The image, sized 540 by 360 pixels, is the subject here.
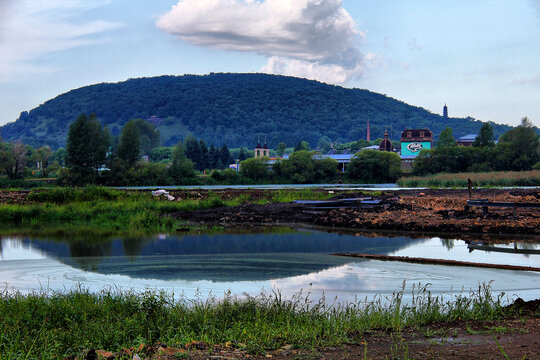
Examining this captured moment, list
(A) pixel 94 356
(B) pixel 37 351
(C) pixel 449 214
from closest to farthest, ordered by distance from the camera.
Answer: (A) pixel 94 356 → (B) pixel 37 351 → (C) pixel 449 214

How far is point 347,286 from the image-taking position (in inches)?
462

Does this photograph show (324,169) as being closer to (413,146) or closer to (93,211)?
(93,211)

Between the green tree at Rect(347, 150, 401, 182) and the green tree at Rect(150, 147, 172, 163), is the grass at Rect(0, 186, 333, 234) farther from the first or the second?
the green tree at Rect(150, 147, 172, 163)

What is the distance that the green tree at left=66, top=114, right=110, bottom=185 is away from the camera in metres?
71.9

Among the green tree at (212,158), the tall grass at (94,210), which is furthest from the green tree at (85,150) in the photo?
the green tree at (212,158)

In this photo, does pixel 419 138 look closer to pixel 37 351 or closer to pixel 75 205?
pixel 75 205

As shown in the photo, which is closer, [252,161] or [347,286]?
[347,286]

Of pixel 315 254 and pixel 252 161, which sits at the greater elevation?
pixel 252 161

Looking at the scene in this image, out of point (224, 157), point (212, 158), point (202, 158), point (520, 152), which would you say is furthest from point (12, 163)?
point (520, 152)

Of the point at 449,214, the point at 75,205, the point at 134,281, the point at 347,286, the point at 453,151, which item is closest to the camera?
the point at 347,286

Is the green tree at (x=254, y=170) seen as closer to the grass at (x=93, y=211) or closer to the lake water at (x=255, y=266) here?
the grass at (x=93, y=211)

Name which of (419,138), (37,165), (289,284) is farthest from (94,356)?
(419,138)

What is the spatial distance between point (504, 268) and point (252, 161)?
65.2 meters

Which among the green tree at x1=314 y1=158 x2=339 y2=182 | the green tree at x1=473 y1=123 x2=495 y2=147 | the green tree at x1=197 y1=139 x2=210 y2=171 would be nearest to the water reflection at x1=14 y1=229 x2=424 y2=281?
the green tree at x1=314 y1=158 x2=339 y2=182
